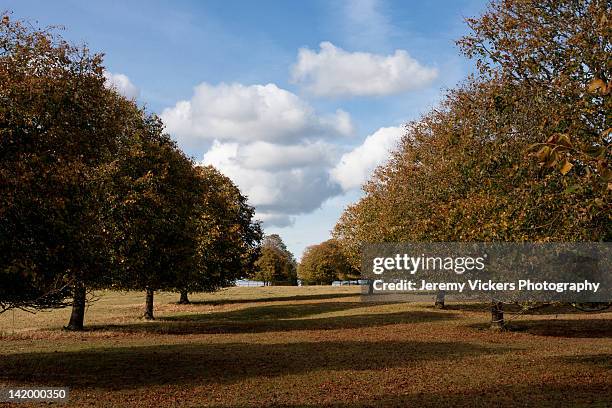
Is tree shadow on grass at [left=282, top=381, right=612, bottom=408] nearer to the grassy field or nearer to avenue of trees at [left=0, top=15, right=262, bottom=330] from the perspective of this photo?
the grassy field

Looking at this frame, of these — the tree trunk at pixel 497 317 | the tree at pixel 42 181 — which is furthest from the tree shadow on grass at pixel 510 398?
the tree trunk at pixel 497 317

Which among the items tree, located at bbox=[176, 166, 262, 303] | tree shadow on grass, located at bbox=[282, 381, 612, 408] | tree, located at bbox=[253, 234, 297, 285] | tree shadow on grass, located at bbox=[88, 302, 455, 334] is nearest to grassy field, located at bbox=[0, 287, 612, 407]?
tree shadow on grass, located at bbox=[282, 381, 612, 408]

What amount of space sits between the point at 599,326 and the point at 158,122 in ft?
113

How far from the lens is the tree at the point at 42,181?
17844 mm

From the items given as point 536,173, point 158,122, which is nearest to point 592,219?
point 536,173

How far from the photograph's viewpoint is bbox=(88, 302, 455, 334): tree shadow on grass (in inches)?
1601

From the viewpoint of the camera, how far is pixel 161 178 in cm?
3641

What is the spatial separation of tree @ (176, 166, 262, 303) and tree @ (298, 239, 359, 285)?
62.8 meters

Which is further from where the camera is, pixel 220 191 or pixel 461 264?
pixel 220 191

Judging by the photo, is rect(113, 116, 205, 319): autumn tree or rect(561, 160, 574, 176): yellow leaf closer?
rect(561, 160, 574, 176): yellow leaf

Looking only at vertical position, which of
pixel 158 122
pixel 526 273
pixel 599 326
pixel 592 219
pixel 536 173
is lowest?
pixel 599 326

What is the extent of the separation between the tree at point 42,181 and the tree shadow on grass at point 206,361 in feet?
10.7

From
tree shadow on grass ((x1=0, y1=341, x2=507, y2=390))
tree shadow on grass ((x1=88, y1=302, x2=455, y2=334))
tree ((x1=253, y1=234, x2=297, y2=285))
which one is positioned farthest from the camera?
tree ((x1=253, y1=234, x2=297, y2=285))

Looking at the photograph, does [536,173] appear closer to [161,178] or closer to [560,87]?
[560,87]
